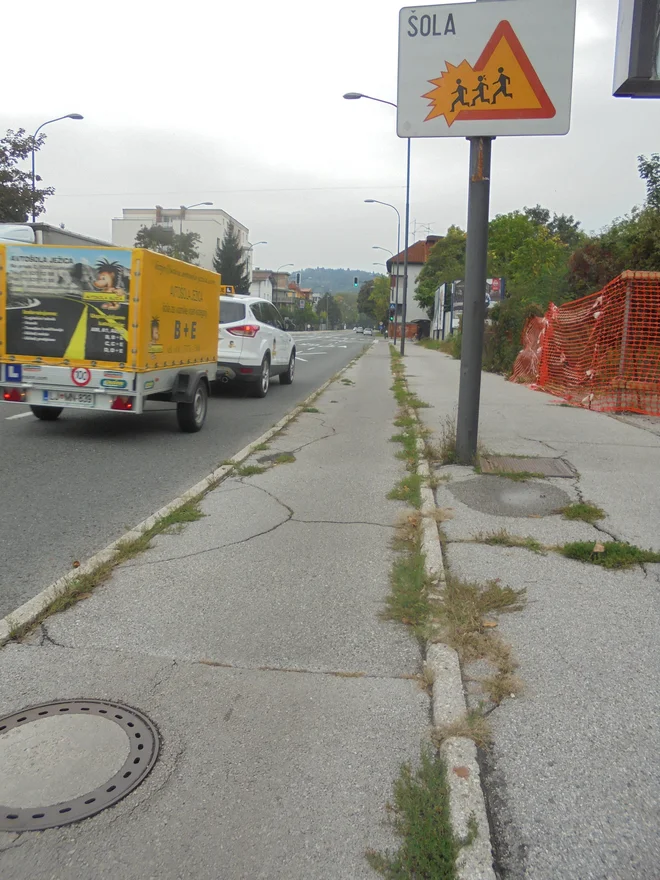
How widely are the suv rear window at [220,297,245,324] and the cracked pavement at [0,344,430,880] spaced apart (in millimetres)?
8490

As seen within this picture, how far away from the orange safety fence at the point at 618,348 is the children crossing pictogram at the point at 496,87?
20.6ft

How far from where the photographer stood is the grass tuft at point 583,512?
5797 mm

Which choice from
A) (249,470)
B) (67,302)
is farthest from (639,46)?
(67,302)

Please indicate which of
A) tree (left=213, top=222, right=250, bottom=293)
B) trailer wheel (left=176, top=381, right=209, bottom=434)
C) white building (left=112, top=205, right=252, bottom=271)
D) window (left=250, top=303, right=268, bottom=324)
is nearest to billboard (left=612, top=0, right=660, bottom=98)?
trailer wheel (left=176, top=381, right=209, bottom=434)

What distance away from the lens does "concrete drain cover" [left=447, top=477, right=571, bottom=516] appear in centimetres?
608

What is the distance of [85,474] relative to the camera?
7.39 metres

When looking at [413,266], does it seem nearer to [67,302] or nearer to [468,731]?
[67,302]

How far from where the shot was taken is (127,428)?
10203 millimetres

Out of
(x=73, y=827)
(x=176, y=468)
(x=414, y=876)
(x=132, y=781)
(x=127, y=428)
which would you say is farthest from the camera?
(x=127, y=428)

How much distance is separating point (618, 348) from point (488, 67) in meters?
7.21

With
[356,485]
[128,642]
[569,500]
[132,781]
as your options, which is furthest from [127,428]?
[132,781]

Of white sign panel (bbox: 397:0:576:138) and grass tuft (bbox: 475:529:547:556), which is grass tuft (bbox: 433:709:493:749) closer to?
grass tuft (bbox: 475:529:547:556)

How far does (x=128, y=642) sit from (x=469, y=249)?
5269 millimetres

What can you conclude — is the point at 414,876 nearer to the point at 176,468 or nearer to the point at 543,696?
the point at 543,696
